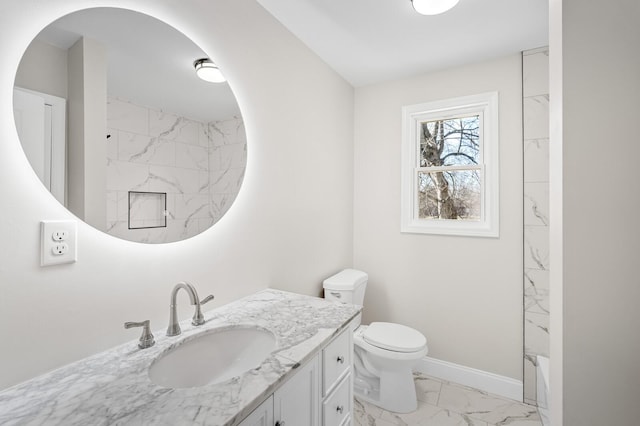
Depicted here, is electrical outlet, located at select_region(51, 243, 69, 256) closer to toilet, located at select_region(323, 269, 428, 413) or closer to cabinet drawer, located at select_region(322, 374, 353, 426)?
cabinet drawer, located at select_region(322, 374, 353, 426)

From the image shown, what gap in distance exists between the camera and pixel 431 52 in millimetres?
2158

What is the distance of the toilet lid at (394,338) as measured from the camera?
1888 millimetres

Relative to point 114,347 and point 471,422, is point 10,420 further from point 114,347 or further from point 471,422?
point 471,422

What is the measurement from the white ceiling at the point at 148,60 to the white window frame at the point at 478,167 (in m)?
1.67

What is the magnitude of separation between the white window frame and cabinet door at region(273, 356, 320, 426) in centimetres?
174

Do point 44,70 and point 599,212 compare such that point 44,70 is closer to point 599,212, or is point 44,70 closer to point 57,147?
point 57,147

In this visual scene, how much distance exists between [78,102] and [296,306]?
1158mm

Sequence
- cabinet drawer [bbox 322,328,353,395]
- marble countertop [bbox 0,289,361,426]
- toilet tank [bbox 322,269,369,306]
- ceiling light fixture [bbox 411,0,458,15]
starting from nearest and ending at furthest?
1. marble countertop [bbox 0,289,361,426]
2. cabinet drawer [bbox 322,328,353,395]
3. ceiling light fixture [bbox 411,0,458,15]
4. toilet tank [bbox 322,269,369,306]

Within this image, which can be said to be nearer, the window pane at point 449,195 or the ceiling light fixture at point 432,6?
the ceiling light fixture at point 432,6

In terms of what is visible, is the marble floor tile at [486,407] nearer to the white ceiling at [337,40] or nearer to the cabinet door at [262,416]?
the cabinet door at [262,416]

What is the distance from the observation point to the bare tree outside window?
2.38m

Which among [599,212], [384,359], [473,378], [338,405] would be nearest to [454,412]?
[473,378]

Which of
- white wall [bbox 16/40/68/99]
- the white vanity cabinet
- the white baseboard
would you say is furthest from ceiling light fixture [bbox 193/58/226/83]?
the white baseboard

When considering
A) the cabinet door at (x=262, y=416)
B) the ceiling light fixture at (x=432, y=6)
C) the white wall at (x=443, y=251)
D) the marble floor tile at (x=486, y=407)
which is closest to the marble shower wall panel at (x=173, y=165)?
the cabinet door at (x=262, y=416)
